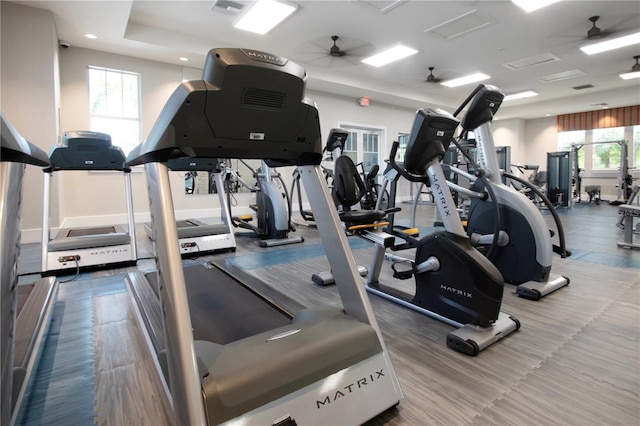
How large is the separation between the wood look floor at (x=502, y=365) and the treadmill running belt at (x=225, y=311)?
0.30m

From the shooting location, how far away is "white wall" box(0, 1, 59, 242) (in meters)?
4.44

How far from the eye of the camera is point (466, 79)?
8758mm

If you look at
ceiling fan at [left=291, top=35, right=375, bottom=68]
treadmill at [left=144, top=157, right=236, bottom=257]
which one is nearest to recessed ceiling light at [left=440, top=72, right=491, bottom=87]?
ceiling fan at [left=291, top=35, right=375, bottom=68]

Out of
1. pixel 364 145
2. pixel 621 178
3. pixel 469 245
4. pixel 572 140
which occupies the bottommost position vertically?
pixel 469 245

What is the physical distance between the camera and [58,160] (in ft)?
10.3

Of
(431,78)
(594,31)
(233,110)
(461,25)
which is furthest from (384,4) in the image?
(233,110)

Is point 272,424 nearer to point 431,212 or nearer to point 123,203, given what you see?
point 123,203

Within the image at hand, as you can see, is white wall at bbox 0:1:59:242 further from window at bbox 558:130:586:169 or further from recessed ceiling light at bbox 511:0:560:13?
window at bbox 558:130:586:169

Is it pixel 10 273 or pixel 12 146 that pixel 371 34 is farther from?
pixel 10 273

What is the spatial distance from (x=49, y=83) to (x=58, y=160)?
8.11 feet

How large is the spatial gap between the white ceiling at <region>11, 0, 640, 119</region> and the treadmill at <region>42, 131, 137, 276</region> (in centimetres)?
233

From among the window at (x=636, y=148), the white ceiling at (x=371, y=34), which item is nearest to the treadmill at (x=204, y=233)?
the white ceiling at (x=371, y=34)

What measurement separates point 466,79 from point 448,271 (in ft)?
27.4

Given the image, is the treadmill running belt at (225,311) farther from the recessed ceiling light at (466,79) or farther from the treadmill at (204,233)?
the recessed ceiling light at (466,79)
